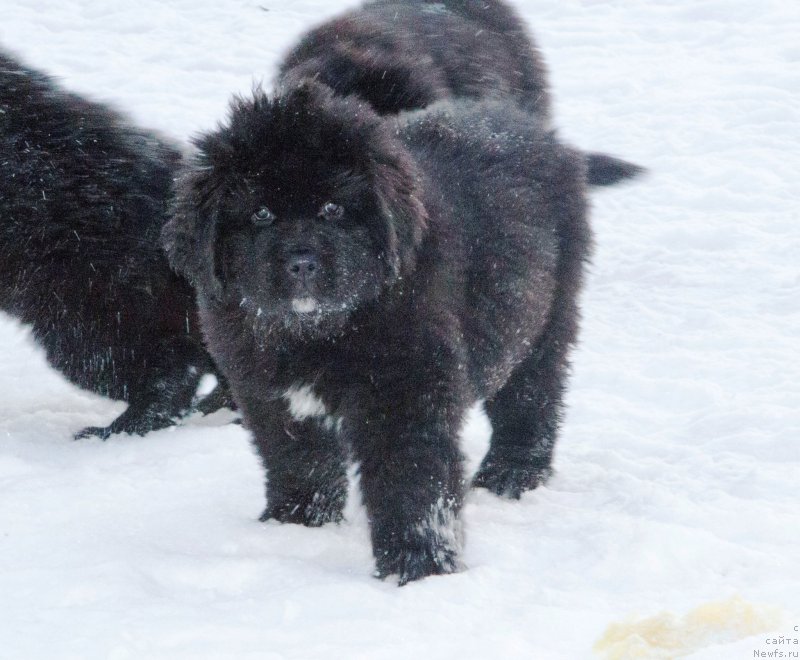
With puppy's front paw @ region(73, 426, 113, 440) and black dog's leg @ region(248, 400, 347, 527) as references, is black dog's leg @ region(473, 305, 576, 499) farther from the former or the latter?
puppy's front paw @ region(73, 426, 113, 440)

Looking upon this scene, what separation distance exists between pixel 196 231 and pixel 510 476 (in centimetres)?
137

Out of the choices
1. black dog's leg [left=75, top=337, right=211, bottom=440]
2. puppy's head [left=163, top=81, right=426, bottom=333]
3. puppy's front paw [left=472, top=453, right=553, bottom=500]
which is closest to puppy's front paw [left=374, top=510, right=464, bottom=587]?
puppy's head [left=163, top=81, right=426, bottom=333]

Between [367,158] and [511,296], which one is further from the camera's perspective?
[511,296]

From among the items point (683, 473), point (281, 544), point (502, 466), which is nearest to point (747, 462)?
point (683, 473)

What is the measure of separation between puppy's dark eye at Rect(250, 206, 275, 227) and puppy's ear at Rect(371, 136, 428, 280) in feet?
0.87

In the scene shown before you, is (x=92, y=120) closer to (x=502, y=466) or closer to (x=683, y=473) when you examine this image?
(x=502, y=466)

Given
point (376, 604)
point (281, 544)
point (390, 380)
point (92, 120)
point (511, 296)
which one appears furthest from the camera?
point (92, 120)

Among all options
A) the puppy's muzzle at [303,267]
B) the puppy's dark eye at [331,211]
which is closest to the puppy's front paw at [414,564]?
the puppy's muzzle at [303,267]

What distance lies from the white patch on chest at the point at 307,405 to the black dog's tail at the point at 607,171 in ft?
5.77

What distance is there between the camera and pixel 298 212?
2.75 meters

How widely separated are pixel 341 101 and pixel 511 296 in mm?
734

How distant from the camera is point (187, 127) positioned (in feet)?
25.0

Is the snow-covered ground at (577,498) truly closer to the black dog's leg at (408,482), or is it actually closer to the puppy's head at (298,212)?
the black dog's leg at (408,482)

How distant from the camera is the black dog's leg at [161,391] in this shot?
13.7ft
